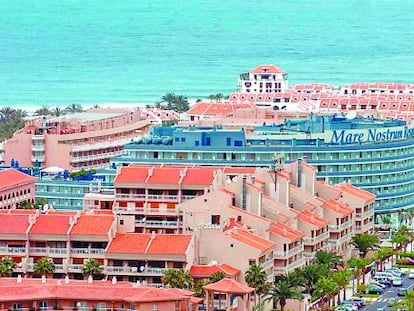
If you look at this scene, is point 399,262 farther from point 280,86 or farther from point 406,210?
point 280,86

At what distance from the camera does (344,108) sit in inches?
5251

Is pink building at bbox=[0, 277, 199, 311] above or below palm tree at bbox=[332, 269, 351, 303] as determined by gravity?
above

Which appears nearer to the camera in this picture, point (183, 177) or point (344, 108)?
point (183, 177)

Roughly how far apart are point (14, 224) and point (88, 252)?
3.29m

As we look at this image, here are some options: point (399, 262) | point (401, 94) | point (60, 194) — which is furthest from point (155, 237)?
point (401, 94)

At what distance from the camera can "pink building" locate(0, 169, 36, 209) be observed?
82125 mm

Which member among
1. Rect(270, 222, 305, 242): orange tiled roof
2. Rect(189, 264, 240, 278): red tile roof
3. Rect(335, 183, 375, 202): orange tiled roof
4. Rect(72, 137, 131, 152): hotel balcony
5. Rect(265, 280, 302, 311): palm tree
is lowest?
Rect(265, 280, 302, 311): palm tree

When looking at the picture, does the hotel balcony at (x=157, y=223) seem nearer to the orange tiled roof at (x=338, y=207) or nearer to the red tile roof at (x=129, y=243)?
the red tile roof at (x=129, y=243)

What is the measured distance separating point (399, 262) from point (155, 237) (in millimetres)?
18554

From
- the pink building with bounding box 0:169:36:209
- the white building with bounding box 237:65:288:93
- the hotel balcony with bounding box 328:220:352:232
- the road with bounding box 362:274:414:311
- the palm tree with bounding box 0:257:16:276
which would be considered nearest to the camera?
the palm tree with bounding box 0:257:16:276

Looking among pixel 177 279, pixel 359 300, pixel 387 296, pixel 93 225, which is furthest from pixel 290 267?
pixel 93 225

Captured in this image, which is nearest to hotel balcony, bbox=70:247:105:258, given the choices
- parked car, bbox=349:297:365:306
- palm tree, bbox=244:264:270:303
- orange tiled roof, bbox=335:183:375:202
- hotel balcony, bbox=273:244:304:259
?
palm tree, bbox=244:264:270:303

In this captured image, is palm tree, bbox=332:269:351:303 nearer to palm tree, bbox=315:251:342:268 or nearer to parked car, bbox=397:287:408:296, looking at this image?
palm tree, bbox=315:251:342:268

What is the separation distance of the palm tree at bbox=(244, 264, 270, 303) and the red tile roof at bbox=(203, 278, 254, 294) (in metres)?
3.51
